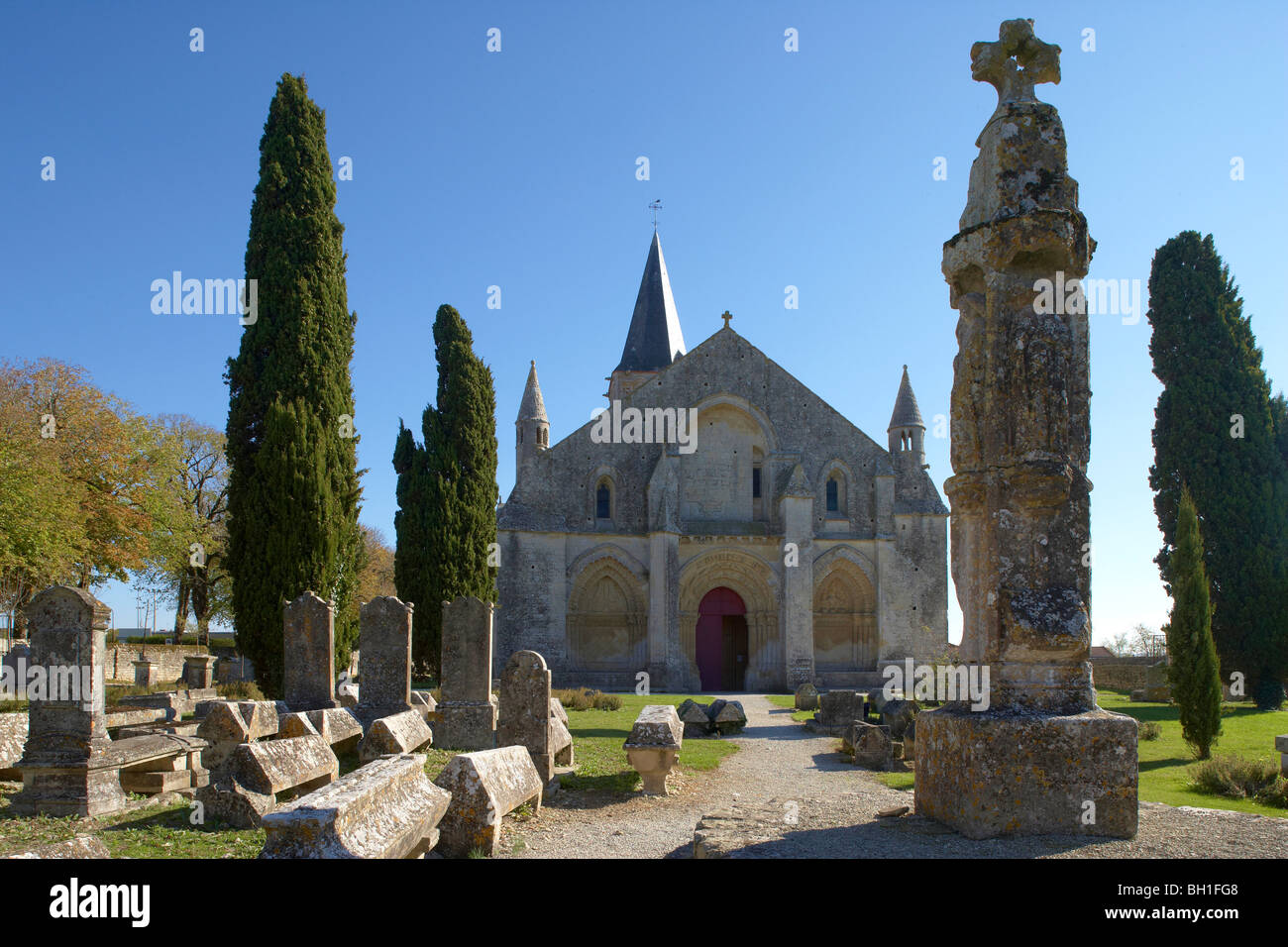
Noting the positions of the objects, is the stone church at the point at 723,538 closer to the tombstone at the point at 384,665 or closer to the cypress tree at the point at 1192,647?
the cypress tree at the point at 1192,647

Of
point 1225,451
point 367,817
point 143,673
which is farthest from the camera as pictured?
point 143,673

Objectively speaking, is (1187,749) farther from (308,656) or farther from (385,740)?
(308,656)

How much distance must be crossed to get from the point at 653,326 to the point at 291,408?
2590cm

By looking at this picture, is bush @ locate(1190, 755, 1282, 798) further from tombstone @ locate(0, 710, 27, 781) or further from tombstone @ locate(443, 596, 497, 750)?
tombstone @ locate(0, 710, 27, 781)

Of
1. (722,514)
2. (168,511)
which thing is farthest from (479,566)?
(168,511)

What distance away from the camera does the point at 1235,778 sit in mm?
10031

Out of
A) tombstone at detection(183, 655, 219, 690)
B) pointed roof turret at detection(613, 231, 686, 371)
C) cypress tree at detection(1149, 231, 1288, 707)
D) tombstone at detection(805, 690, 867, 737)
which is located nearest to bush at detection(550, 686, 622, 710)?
tombstone at detection(805, 690, 867, 737)

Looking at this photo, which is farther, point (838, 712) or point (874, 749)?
point (838, 712)

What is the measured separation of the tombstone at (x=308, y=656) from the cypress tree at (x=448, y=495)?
10885 millimetres

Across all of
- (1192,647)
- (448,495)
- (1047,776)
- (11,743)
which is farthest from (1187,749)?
(448,495)

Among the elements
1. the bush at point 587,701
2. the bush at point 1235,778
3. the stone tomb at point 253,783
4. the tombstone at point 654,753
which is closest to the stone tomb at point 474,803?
A: the stone tomb at point 253,783

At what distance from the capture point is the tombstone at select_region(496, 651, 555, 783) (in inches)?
392

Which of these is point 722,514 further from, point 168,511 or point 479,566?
point 168,511

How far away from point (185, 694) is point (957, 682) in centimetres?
1973
